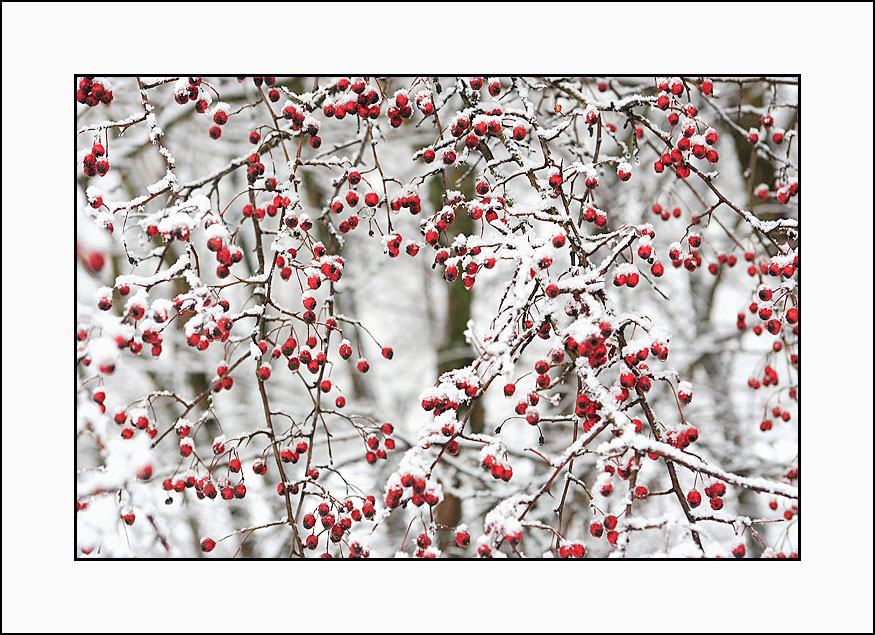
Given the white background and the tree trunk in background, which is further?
the tree trunk in background

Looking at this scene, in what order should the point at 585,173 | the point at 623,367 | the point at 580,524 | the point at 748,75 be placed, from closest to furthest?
the point at 623,367
the point at 585,173
the point at 748,75
the point at 580,524

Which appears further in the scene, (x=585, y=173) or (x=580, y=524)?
(x=580, y=524)

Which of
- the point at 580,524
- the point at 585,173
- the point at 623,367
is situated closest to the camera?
the point at 623,367

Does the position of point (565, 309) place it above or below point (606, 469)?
above

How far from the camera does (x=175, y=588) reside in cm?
133

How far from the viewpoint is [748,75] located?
4.45 ft
